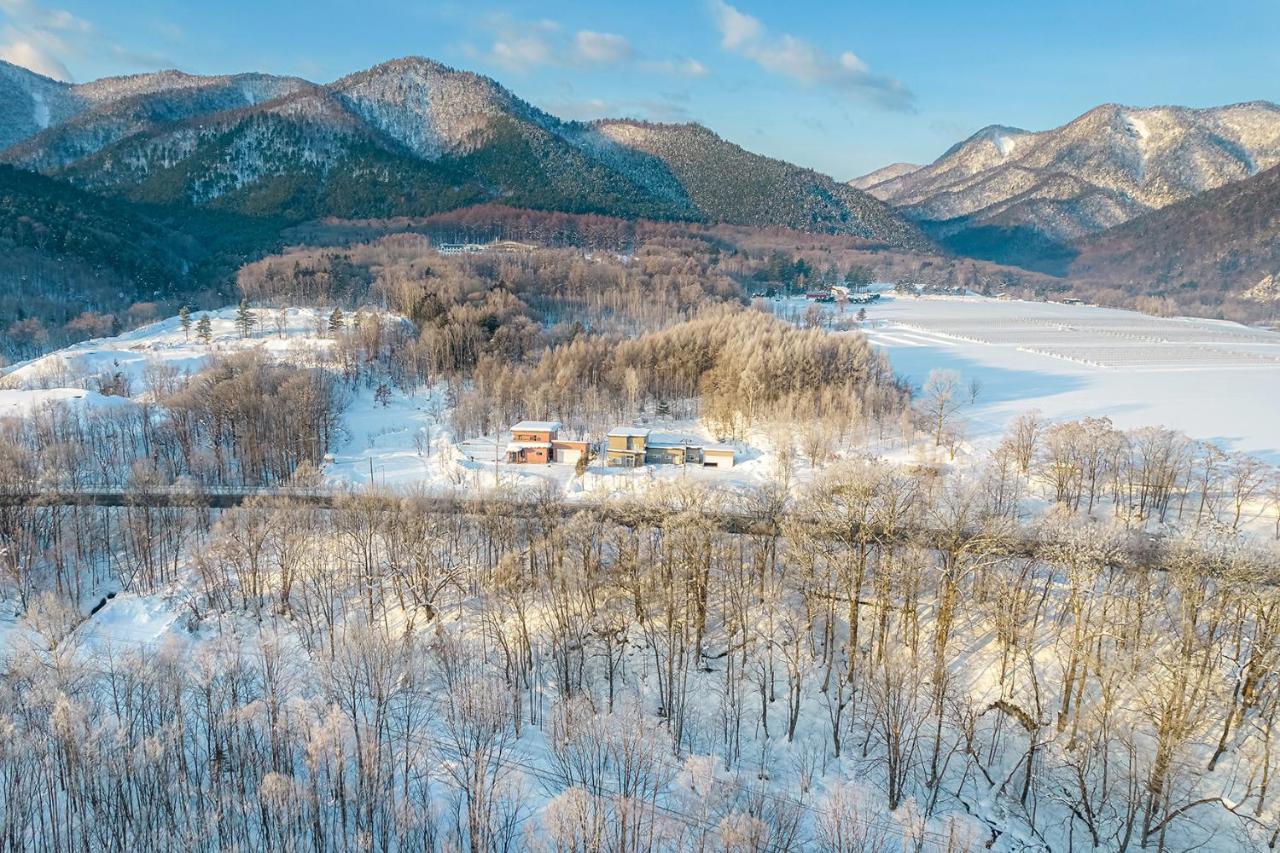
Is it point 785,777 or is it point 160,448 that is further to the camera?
point 160,448

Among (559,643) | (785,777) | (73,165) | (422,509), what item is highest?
(73,165)

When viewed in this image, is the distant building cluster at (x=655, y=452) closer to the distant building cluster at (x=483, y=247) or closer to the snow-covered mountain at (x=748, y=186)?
the distant building cluster at (x=483, y=247)

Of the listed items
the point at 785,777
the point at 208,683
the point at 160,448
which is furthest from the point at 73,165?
the point at 785,777

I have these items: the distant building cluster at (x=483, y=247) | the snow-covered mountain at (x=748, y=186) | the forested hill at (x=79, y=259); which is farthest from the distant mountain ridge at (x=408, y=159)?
the distant building cluster at (x=483, y=247)

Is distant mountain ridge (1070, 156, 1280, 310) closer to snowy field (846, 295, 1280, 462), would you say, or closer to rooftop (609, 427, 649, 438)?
snowy field (846, 295, 1280, 462)

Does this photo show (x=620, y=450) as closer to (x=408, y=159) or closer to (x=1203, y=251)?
(x=408, y=159)

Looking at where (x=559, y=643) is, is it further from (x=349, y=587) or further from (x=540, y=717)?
(x=349, y=587)

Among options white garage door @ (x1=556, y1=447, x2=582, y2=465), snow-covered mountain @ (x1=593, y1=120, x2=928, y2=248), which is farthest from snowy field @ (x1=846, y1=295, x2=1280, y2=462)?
snow-covered mountain @ (x1=593, y1=120, x2=928, y2=248)
